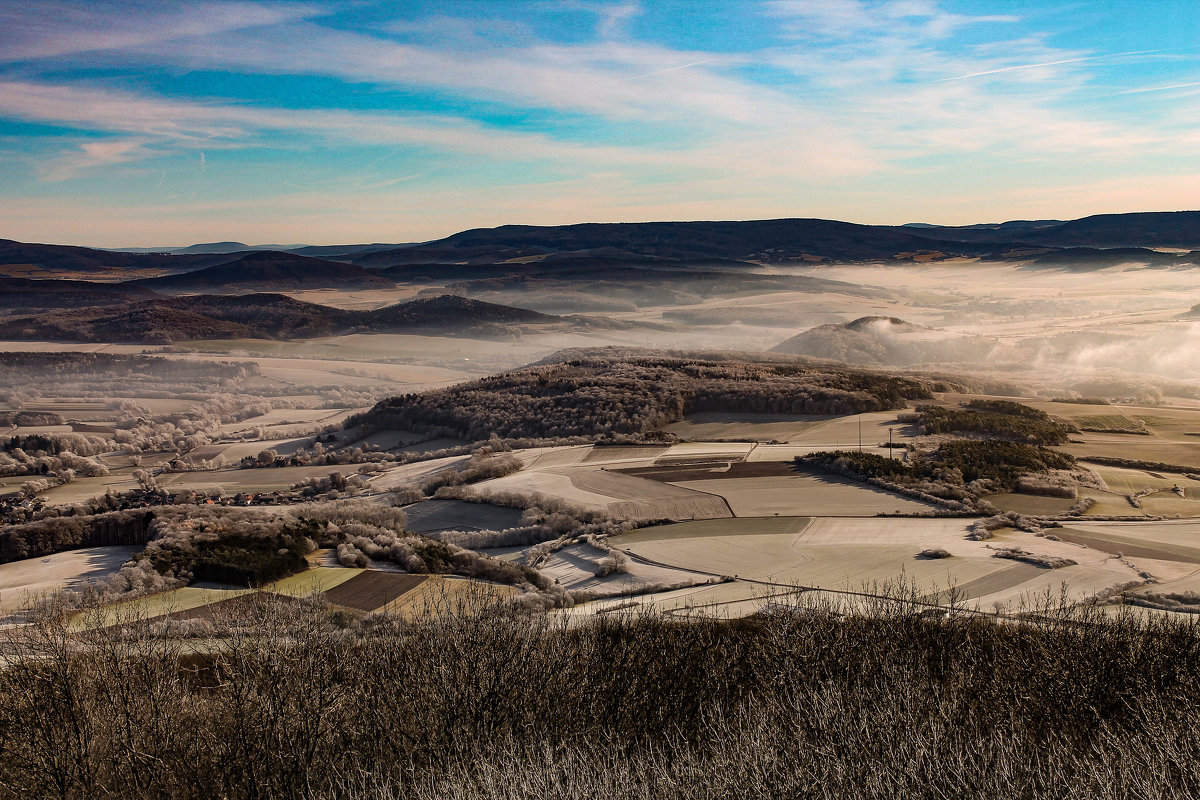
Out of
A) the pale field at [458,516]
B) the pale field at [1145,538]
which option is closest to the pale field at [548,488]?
the pale field at [458,516]

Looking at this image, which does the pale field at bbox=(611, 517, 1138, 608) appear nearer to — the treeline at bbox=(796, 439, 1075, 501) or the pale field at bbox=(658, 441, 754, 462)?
the treeline at bbox=(796, 439, 1075, 501)

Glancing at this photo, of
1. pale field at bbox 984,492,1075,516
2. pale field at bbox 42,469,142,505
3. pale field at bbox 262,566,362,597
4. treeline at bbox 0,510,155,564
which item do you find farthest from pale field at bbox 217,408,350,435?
pale field at bbox 984,492,1075,516

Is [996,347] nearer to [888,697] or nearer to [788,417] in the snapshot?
[788,417]

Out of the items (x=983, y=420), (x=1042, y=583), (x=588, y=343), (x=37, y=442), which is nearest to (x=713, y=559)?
(x=1042, y=583)

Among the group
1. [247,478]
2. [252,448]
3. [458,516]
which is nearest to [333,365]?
[252,448]

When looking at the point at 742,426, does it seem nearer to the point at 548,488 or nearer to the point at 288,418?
the point at 548,488

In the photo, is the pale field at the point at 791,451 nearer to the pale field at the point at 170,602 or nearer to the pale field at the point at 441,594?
the pale field at the point at 441,594
